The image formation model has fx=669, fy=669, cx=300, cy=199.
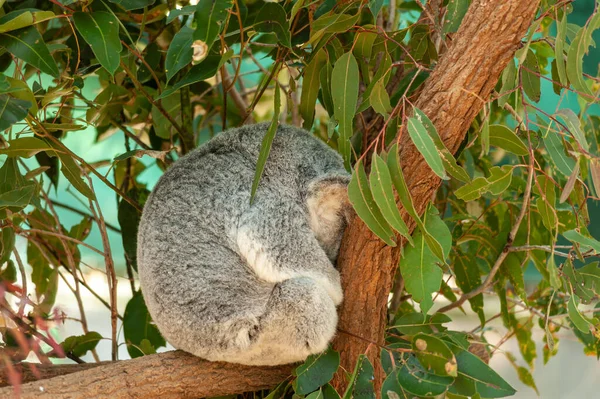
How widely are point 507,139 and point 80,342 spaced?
6.72ft

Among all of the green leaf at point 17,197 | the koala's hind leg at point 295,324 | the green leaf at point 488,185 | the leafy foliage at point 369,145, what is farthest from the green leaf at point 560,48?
the green leaf at point 17,197

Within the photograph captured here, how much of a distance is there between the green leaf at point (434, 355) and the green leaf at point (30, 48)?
148cm

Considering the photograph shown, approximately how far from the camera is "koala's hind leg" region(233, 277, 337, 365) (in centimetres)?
227

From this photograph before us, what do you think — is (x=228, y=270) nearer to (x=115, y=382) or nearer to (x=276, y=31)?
(x=115, y=382)

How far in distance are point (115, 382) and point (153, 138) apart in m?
1.84

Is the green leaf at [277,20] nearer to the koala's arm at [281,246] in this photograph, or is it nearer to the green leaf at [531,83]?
the koala's arm at [281,246]

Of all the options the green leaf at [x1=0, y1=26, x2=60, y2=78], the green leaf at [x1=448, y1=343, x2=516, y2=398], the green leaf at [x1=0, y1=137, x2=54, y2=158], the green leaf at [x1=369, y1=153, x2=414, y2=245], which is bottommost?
the green leaf at [x1=448, y1=343, x2=516, y2=398]

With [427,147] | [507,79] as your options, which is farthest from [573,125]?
[427,147]

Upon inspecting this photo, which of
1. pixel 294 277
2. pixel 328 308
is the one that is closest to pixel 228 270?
pixel 294 277

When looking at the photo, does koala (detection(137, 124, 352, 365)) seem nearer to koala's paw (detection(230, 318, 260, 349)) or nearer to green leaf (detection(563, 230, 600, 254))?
koala's paw (detection(230, 318, 260, 349))

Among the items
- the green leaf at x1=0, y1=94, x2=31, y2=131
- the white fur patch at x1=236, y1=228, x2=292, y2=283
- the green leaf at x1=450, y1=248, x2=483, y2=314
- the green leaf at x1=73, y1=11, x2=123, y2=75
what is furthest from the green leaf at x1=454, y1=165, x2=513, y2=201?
the green leaf at x1=0, y1=94, x2=31, y2=131

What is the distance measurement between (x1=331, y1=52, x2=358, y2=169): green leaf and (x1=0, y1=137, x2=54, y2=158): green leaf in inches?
43.5

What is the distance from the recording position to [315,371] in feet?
7.36

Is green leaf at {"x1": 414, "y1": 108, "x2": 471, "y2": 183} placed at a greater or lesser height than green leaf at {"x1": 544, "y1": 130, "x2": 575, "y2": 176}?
greater
